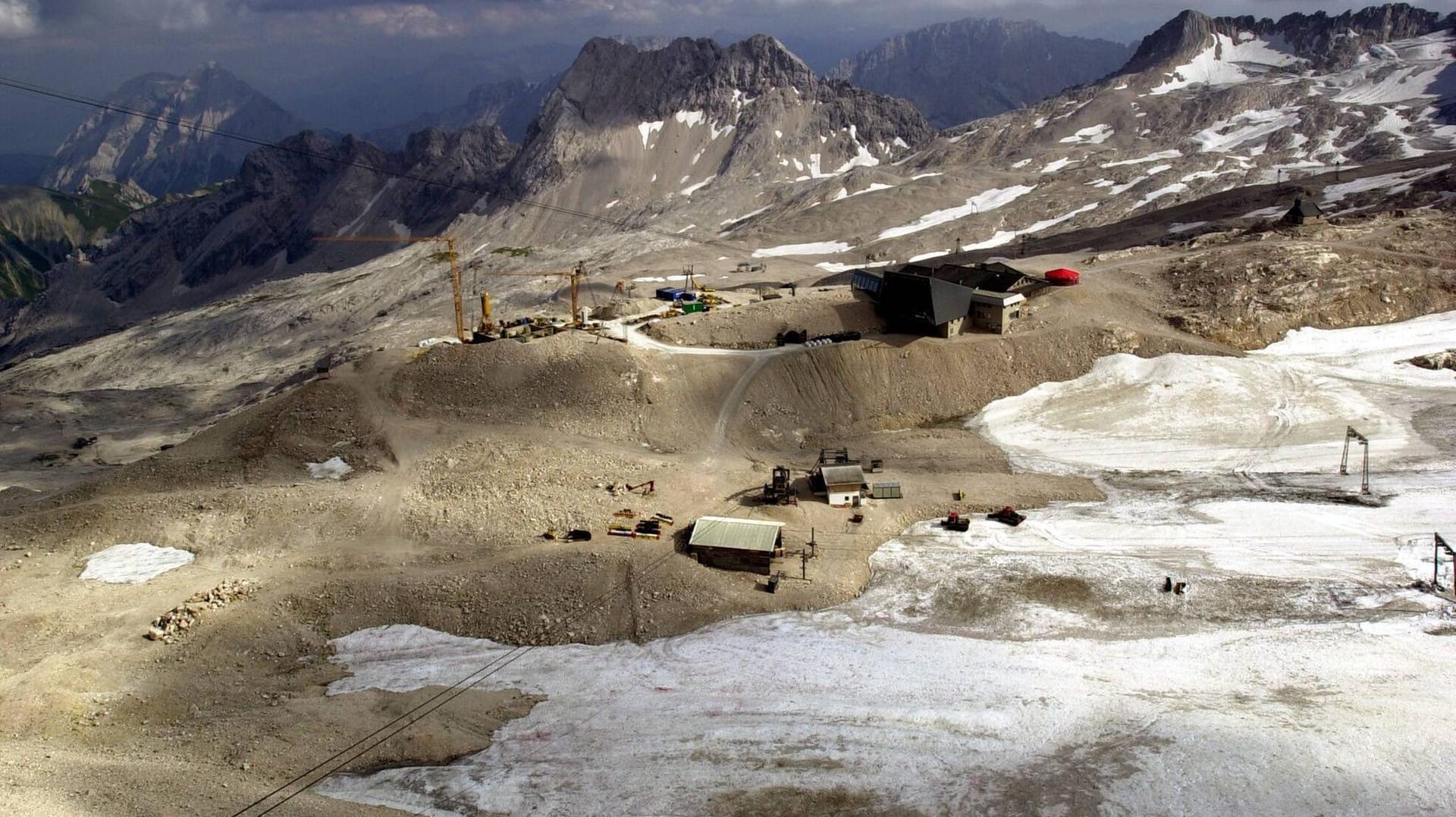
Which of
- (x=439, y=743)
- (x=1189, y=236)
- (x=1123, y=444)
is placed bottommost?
(x=439, y=743)

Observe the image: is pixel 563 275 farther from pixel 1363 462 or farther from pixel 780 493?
pixel 1363 462

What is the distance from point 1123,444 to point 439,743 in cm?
4644

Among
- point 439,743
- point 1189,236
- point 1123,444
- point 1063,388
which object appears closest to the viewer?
point 439,743

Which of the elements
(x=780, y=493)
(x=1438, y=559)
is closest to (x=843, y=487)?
(x=780, y=493)

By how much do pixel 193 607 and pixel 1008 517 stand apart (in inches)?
1591

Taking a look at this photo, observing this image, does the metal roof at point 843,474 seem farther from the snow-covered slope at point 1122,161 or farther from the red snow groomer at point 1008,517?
the snow-covered slope at point 1122,161

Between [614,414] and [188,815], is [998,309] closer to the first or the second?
[614,414]

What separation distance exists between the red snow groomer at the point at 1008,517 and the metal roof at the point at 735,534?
41.7ft

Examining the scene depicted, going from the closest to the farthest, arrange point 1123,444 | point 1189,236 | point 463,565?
point 463,565, point 1123,444, point 1189,236

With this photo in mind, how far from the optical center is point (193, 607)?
119ft

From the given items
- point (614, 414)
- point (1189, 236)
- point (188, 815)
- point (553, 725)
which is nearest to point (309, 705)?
point (188, 815)

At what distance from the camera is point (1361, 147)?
15338cm

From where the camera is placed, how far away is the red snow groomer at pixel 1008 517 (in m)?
46.2

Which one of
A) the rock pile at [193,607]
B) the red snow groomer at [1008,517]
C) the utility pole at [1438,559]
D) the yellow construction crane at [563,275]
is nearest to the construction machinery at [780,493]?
the red snow groomer at [1008,517]
